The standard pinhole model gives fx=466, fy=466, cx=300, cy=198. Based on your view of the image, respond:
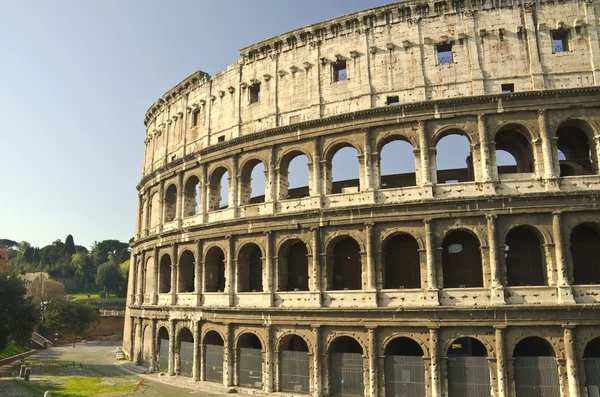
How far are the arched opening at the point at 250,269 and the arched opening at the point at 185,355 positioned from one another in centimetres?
449

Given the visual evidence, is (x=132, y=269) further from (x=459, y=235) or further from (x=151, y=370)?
(x=459, y=235)

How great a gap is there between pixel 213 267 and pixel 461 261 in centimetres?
1251

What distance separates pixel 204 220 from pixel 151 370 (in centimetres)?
932

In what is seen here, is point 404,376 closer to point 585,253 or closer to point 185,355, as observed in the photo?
point 585,253

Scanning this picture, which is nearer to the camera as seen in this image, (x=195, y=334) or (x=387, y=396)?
(x=387, y=396)

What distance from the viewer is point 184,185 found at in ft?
88.2

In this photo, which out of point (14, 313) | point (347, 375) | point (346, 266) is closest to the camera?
point (347, 375)

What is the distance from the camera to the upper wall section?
19.2m

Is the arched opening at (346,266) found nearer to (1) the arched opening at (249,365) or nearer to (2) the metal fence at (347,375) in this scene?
(2) the metal fence at (347,375)

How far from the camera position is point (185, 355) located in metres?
24.6

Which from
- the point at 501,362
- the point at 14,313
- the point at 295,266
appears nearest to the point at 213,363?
the point at 295,266

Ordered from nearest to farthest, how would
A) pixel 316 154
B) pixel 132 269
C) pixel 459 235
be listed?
pixel 459 235
pixel 316 154
pixel 132 269

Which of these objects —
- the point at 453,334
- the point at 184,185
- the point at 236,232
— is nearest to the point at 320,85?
the point at 236,232

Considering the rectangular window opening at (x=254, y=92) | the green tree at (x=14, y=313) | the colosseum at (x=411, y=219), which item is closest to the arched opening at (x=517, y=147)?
the colosseum at (x=411, y=219)
